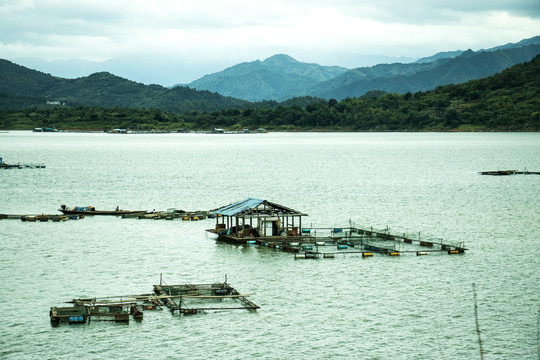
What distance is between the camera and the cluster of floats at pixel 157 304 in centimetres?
3844

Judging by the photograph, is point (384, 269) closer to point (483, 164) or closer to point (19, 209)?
point (19, 209)

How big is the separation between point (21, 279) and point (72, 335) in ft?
46.6

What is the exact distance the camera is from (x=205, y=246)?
60906 mm

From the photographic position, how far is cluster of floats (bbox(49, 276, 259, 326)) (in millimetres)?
38438

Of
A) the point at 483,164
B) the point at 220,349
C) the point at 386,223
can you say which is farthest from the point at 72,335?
the point at 483,164

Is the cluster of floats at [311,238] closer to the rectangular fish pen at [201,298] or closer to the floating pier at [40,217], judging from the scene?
the rectangular fish pen at [201,298]

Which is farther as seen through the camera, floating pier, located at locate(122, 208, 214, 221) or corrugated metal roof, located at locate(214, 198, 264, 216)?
floating pier, located at locate(122, 208, 214, 221)

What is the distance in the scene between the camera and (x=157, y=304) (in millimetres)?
41250

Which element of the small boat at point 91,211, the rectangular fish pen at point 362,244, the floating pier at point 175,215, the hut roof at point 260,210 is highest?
the hut roof at point 260,210

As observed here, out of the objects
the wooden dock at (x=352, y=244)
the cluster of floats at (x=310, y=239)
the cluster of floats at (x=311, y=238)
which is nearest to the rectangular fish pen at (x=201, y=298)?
the cluster of floats at (x=311, y=238)

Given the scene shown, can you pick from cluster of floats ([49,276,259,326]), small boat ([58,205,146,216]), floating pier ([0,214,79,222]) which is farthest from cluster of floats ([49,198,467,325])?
floating pier ([0,214,79,222])

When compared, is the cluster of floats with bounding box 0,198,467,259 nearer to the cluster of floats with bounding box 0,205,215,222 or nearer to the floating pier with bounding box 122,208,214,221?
the floating pier with bounding box 122,208,214,221

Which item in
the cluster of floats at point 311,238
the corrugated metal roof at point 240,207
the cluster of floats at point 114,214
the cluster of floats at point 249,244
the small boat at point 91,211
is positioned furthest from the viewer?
the small boat at point 91,211

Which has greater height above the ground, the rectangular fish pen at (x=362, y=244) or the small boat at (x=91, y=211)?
the small boat at (x=91, y=211)
